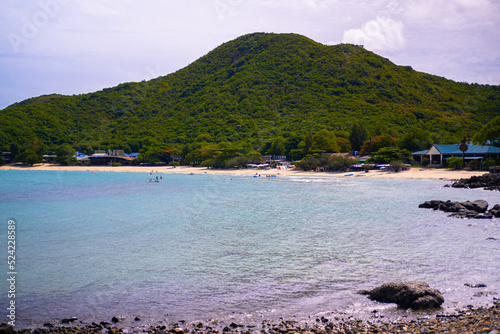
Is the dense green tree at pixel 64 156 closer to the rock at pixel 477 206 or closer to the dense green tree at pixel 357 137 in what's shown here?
the dense green tree at pixel 357 137

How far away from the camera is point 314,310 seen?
355 inches

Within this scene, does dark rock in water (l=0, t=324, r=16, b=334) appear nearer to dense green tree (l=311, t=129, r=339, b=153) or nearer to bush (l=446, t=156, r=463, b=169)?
bush (l=446, t=156, r=463, b=169)

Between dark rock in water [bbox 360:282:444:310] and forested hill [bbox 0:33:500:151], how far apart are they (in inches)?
3540

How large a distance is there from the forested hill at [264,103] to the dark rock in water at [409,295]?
89.9 m

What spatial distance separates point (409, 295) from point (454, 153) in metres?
56.2

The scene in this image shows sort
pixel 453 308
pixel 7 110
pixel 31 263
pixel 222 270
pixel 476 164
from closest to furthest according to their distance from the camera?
pixel 453 308, pixel 222 270, pixel 31 263, pixel 476 164, pixel 7 110

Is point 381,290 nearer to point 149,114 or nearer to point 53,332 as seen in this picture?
point 53,332

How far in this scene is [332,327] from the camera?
7855 mm

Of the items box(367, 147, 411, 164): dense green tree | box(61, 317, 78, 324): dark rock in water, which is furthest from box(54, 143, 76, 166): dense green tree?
box(61, 317, 78, 324): dark rock in water

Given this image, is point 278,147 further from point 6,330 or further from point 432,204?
point 6,330

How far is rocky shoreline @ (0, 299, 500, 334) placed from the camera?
7473 mm

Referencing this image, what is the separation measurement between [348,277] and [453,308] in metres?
3.18

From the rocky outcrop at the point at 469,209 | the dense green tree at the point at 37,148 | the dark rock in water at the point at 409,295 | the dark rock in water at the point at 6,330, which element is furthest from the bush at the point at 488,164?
the dense green tree at the point at 37,148

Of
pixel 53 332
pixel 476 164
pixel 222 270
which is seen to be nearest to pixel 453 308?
pixel 222 270
